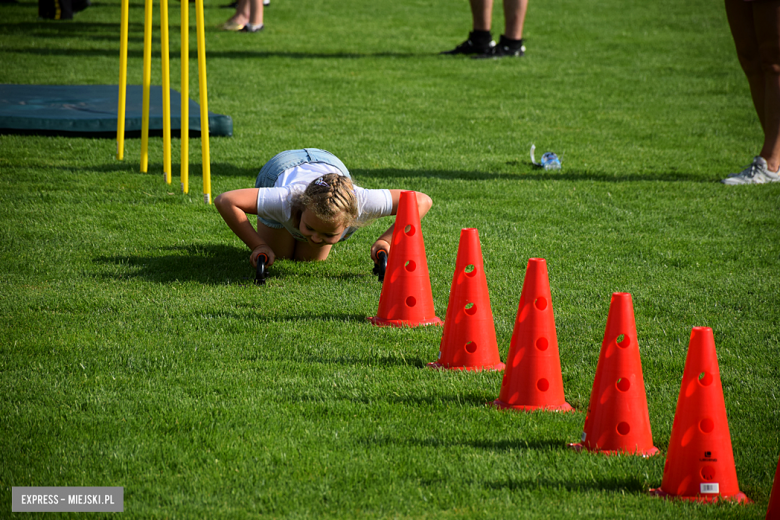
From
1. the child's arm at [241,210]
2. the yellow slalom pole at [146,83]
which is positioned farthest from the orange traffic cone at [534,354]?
the yellow slalom pole at [146,83]

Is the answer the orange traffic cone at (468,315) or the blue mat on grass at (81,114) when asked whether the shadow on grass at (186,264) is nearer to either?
the orange traffic cone at (468,315)

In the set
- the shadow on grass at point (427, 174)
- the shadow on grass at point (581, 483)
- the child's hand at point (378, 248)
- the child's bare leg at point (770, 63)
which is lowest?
the shadow on grass at point (427, 174)

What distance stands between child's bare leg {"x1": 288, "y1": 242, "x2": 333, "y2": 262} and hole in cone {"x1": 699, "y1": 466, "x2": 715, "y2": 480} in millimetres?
3286

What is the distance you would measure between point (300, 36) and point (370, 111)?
24.0ft

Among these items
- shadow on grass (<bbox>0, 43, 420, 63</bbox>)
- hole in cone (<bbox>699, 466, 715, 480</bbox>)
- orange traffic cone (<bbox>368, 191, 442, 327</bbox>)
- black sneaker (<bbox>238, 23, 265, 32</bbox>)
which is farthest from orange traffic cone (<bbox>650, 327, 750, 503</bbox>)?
black sneaker (<bbox>238, 23, 265, 32</bbox>)

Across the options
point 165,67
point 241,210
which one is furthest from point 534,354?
point 165,67

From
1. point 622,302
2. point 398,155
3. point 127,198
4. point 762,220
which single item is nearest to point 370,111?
point 398,155

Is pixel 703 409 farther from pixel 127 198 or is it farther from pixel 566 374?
pixel 127 198

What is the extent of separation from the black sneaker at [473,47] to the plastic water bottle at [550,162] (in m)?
7.51

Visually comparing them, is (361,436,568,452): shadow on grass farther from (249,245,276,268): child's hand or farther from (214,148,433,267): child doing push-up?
(249,245,276,268): child's hand

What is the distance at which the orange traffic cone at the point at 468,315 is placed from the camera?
3.90 metres

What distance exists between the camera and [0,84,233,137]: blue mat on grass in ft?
29.1

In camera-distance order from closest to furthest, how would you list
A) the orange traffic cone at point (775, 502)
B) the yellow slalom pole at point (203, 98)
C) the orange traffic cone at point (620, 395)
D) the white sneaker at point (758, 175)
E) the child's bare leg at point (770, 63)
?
the orange traffic cone at point (775, 502) < the orange traffic cone at point (620, 395) < the yellow slalom pole at point (203, 98) < the child's bare leg at point (770, 63) < the white sneaker at point (758, 175)

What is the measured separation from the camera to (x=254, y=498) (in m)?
2.84
